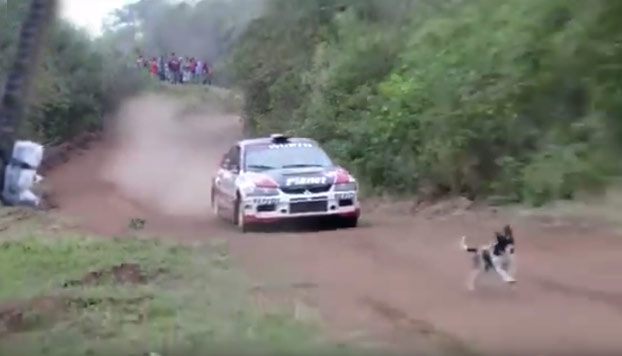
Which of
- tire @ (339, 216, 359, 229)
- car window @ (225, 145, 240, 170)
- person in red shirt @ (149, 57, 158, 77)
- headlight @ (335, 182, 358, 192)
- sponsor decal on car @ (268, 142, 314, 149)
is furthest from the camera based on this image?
person in red shirt @ (149, 57, 158, 77)

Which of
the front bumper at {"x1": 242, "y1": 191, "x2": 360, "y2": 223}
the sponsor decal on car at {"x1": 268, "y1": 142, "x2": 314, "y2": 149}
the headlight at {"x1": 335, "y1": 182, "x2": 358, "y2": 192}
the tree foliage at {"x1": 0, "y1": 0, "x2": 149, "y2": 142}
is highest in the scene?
the tree foliage at {"x1": 0, "y1": 0, "x2": 149, "y2": 142}

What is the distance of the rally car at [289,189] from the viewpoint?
18047 millimetres

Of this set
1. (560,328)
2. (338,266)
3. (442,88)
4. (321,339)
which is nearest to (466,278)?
(338,266)

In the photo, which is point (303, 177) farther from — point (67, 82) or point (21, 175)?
point (67, 82)

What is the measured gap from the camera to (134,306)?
33.6 ft

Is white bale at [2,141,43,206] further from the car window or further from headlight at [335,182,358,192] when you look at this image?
headlight at [335,182,358,192]

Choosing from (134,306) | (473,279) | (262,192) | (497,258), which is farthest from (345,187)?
(134,306)

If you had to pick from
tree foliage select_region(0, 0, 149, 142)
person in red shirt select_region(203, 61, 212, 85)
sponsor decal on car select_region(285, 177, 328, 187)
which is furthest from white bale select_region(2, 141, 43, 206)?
person in red shirt select_region(203, 61, 212, 85)

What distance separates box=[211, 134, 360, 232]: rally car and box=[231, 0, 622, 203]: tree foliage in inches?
88.2

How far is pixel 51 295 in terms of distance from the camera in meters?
10.8

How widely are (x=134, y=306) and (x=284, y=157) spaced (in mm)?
9182

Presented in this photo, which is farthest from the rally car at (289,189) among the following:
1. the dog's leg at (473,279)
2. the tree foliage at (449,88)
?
the dog's leg at (473,279)

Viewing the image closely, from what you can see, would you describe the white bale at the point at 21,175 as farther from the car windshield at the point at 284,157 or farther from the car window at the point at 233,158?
the car windshield at the point at 284,157

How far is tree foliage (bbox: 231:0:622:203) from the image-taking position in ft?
22.8
